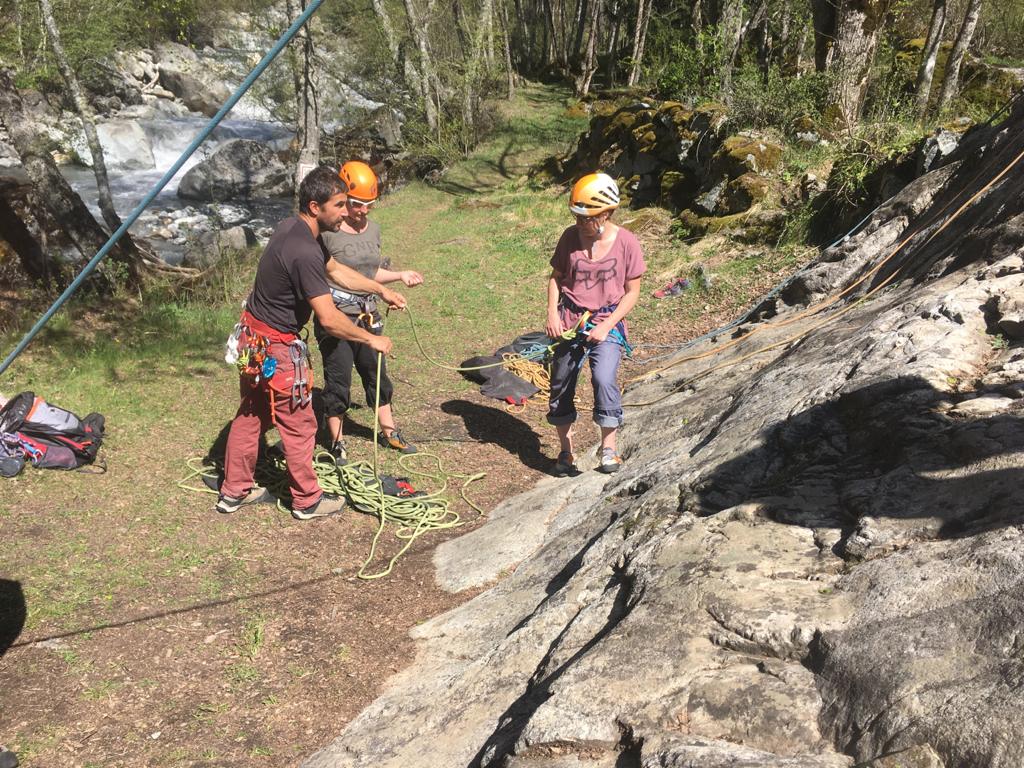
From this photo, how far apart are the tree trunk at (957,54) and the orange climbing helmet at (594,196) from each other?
9137 millimetres

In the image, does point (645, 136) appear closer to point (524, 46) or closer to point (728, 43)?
point (728, 43)

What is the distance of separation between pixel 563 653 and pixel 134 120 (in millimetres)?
28719

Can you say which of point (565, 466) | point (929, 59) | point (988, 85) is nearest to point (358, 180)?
point (565, 466)

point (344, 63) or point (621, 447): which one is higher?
point (344, 63)

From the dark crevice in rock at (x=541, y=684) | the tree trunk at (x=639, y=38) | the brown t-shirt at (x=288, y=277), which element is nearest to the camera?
the dark crevice in rock at (x=541, y=684)

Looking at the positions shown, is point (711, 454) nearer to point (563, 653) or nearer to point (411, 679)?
point (563, 653)

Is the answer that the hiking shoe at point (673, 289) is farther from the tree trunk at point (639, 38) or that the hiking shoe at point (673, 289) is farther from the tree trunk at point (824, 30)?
the tree trunk at point (639, 38)

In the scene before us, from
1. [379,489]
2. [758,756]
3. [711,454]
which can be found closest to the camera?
[758,756]

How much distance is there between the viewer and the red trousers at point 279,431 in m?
4.62

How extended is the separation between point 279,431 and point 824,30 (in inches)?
480

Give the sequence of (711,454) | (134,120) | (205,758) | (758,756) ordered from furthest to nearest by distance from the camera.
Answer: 1. (134,120)
2. (711,454)
3. (205,758)
4. (758,756)

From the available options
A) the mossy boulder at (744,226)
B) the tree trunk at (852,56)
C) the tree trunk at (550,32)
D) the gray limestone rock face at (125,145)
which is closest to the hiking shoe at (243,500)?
the mossy boulder at (744,226)

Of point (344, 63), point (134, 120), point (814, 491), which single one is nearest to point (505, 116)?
point (344, 63)

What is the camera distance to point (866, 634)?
2340 millimetres
